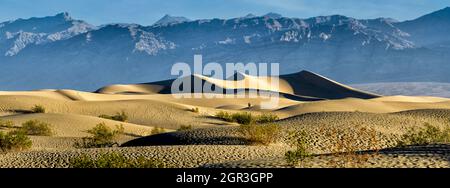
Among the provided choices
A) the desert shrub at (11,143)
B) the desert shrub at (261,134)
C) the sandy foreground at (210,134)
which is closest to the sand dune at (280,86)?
the sandy foreground at (210,134)

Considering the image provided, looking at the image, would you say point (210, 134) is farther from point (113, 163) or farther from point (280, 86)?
point (280, 86)

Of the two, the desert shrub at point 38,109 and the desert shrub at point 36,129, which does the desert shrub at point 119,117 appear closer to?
the desert shrub at point 38,109

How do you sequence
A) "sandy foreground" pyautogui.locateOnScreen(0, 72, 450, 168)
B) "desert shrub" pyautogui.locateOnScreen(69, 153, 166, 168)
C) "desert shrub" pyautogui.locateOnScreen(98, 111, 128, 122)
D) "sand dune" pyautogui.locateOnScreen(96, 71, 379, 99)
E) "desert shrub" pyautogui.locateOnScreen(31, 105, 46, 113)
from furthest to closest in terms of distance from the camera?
"sand dune" pyautogui.locateOnScreen(96, 71, 379, 99), "desert shrub" pyautogui.locateOnScreen(31, 105, 46, 113), "desert shrub" pyautogui.locateOnScreen(98, 111, 128, 122), "desert shrub" pyautogui.locateOnScreen(69, 153, 166, 168), "sandy foreground" pyautogui.locateOnScreen(0, 72, 450, 168)

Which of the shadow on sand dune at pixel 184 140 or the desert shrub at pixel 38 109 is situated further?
the desert shrub at pixel 38 109

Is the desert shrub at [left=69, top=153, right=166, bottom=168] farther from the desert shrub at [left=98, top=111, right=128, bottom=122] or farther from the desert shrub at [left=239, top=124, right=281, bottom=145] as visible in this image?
the desert shrub at [left=98, top=111, right=128, bottom=122]

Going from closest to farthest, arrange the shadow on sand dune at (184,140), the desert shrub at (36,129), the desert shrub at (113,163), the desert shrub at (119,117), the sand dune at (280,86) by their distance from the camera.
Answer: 1. the desert shrub at (113,163)
2. the shadow on sand dune at (184,140)
3. the desert shrub at (36,129)
4. the desert shrub at (119,117)
5. the sand dune at (280,86)

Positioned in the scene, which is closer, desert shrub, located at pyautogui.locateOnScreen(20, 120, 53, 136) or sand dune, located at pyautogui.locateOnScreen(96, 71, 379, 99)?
desert shrub, located at pyautogui.locateOnScreen(20, 120, 53, 136)

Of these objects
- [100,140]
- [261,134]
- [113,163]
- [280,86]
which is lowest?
[100,140]

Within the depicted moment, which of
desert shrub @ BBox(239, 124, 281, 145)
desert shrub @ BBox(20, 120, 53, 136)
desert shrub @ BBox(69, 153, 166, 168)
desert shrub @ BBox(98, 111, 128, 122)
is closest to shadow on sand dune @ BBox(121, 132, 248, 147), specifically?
desert shrub @ BBox(239, 124, 281, 145)

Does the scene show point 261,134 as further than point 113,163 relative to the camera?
Yes

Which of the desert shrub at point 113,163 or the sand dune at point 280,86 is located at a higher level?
the sand dune at point 280,86

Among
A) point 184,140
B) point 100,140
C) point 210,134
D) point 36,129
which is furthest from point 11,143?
point 36,129
